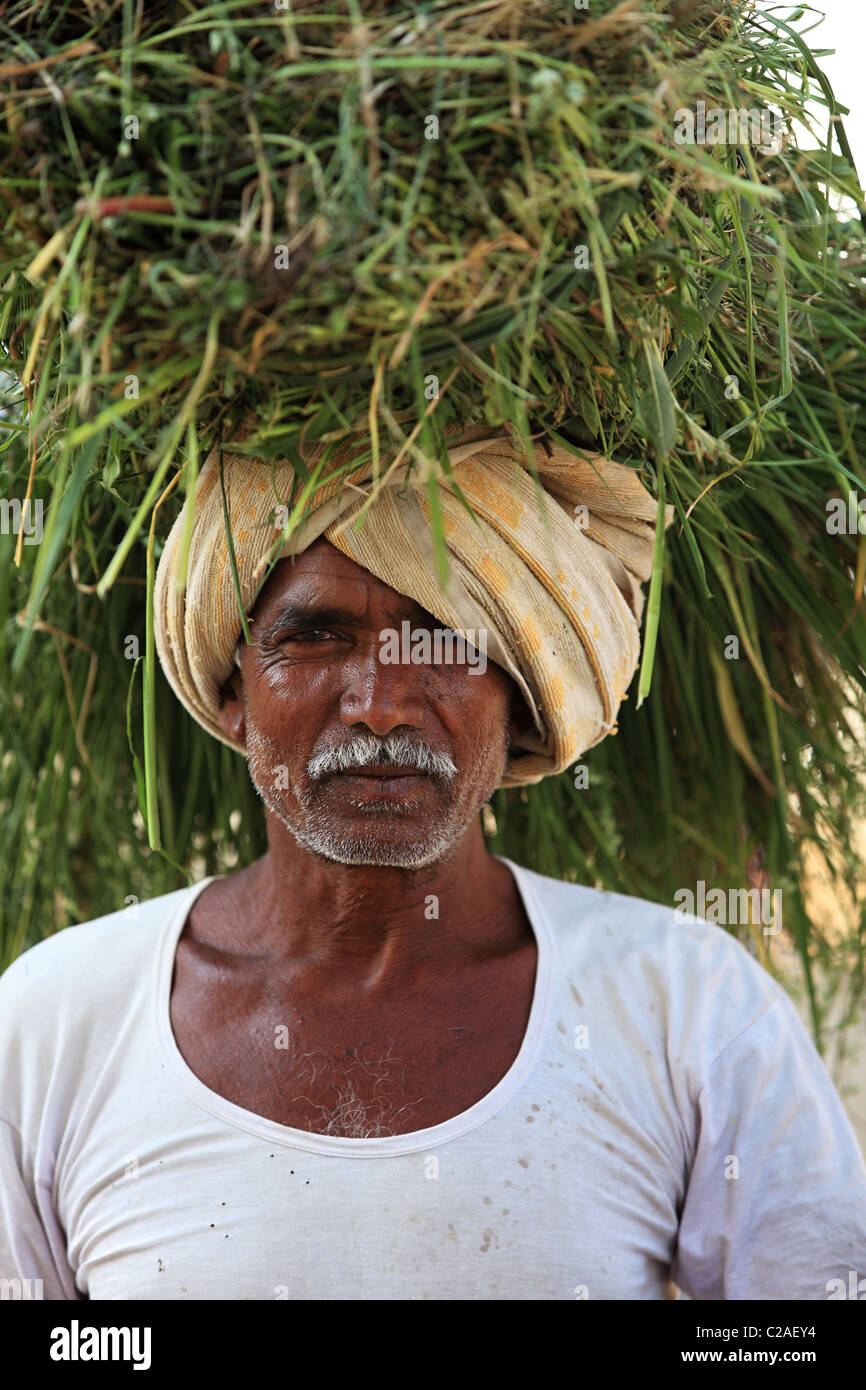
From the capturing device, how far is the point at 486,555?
1147 mm

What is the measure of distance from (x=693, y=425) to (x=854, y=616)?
1.64ft

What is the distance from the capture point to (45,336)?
966 mm

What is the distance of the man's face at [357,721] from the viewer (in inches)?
45.8

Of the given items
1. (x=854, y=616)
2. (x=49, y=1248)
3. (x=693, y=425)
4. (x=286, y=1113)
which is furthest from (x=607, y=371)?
(x=49, y=1248)

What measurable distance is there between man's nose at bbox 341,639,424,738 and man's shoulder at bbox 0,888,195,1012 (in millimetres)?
414

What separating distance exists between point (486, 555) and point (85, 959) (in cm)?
65

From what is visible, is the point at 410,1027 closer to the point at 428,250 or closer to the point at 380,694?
the point at 380,694
